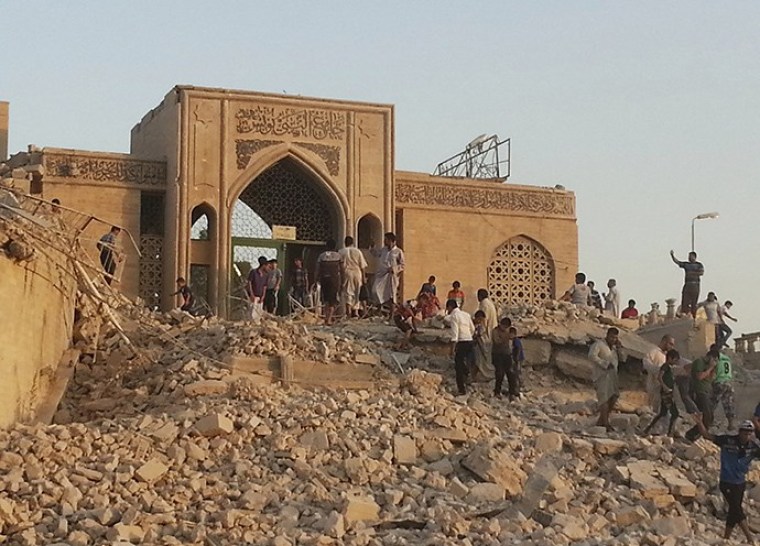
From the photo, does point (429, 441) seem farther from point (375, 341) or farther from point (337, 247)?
point (337, 247)

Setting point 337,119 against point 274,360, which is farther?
point 337,119

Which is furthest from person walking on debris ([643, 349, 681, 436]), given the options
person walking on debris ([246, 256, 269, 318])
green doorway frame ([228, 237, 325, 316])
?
green doorway frame ([228, 237, 325, 316])

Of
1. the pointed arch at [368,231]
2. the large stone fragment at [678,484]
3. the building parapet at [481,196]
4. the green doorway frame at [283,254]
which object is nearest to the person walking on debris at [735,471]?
the large stone fragment at [678,484]

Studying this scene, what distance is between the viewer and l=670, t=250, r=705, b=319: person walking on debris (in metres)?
22.3

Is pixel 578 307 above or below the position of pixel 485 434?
above

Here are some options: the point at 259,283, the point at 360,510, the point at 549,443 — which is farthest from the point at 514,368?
the point at 360,510

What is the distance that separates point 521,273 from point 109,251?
844 centimetres

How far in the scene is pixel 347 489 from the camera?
13062mm

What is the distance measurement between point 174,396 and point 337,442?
2433 millimetres

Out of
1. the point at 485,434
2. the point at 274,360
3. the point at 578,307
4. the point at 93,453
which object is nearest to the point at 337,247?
the point at 578,307

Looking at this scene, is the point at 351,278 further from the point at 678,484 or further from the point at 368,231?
the point at 678,484

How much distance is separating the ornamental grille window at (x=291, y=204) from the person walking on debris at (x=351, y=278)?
4.34 m

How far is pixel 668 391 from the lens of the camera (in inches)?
619

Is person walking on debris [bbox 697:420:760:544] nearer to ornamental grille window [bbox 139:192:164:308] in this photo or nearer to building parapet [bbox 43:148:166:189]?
ornamental grille window [bbox 139:192:164:308]
